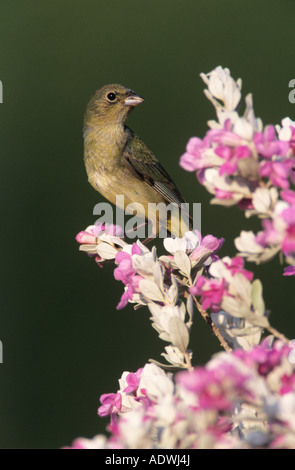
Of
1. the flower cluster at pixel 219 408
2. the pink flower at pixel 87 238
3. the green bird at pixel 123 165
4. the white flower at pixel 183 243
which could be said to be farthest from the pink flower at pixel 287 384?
the green bird at pixel 123 165

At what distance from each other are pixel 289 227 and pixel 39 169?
445 cm

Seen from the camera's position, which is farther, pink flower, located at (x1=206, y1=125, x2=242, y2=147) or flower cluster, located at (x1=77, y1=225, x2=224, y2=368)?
flower cluster, located at (x1=77, y1=225, x2=224, y2=368)

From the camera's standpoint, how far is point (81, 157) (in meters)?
5.20

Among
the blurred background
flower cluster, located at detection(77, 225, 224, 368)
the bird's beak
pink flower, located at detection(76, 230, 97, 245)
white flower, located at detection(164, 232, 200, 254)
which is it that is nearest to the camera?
flower cluster, located at detection(77, 225, 224, 368)

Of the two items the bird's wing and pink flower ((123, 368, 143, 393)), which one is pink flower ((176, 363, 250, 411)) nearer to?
pink flower ((123, 368, 143, 393))

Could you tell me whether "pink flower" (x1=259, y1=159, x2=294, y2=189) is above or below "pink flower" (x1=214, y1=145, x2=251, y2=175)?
below

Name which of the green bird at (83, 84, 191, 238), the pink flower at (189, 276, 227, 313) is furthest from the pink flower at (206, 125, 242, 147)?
the green bird at (83, 84, 191, 238)

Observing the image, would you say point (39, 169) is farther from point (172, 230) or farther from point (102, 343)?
point (172, 230)

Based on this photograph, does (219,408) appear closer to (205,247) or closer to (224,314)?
(224,314)

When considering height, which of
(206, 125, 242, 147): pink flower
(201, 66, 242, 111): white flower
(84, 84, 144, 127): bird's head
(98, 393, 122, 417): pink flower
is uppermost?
(84, 84, 144, 127): bird's head

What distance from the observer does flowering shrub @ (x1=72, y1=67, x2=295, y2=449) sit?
812 mm

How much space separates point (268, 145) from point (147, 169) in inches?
95.5

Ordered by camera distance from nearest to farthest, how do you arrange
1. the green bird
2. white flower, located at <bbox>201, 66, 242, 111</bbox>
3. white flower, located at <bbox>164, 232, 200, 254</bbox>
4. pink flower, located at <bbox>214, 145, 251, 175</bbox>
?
pink flower, located at <bbox>214, 145, 251, 175</bbox> → white flower, located at <bbox>201, 66, 242, 111</bbox> → white flower, located at <bbox>164, 232, 200, 254</bbox> → the green bird

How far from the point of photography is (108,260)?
5.67 feet
